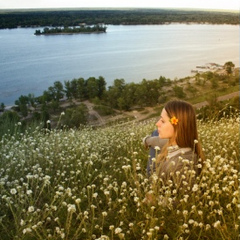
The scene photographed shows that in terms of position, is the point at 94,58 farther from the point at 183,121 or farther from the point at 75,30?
the point at 183,121

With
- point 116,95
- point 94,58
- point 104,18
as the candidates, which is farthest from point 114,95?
point 104,18

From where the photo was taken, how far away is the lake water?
43.4 metres

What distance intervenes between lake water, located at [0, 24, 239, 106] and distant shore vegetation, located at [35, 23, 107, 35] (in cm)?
Answer: 170

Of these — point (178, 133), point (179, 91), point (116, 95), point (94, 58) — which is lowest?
point (116, 95)

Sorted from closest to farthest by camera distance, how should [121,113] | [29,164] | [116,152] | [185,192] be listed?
1. [185,192]
2. [29,164]
3. [116,152]
4. [121,113]

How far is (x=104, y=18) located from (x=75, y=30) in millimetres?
11462

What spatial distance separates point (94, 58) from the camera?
55.2 m

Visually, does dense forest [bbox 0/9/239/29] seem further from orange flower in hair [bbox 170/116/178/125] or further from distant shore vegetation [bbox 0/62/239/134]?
orange flower in hair [bbox 170/116/178/125]

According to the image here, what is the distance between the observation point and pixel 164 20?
3890 inches

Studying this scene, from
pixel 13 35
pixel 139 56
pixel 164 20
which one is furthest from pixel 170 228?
pixel 164 20

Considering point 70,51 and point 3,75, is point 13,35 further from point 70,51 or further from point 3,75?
point 3,75

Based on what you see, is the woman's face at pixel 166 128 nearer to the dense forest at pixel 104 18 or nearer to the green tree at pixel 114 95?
the green tree at pixel 114 95

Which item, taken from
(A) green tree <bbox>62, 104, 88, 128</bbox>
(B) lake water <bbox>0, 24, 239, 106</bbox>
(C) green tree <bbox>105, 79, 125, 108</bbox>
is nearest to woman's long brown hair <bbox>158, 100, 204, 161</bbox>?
(A) green tree <bbox>62, 104, 88, 128</bbox>

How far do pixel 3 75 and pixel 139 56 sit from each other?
22.2m
